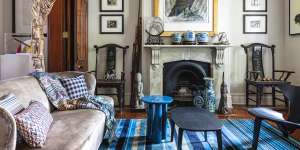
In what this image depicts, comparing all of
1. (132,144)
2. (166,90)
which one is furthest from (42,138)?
(166,90)

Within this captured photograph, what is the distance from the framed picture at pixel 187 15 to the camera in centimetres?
525

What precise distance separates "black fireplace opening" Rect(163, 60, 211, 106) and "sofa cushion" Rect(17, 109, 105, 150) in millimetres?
2520

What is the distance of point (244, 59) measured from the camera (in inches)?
220

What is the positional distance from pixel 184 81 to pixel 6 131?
13.5 feet

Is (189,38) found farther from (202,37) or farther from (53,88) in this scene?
(53,88)

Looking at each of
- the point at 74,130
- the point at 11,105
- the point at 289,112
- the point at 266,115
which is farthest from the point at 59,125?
the point at 289,112

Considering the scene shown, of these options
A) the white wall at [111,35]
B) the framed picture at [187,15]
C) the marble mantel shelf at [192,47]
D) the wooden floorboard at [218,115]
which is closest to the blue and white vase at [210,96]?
the wooden floorboard at [218,115]

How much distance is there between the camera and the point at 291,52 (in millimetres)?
5352

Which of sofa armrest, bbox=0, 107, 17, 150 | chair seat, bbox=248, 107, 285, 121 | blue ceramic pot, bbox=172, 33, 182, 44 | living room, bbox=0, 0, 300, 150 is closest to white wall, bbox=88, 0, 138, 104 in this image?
living room, bbox=0, 0, 300, 150

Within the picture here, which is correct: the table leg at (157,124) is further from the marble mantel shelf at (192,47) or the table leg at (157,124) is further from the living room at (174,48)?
the marble mantel shelf at (192,47)

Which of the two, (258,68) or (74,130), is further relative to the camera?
(258,68)

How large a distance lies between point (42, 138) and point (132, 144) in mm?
1515

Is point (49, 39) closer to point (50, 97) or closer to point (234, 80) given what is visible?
point (50, 97)

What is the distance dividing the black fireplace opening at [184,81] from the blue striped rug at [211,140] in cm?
129
